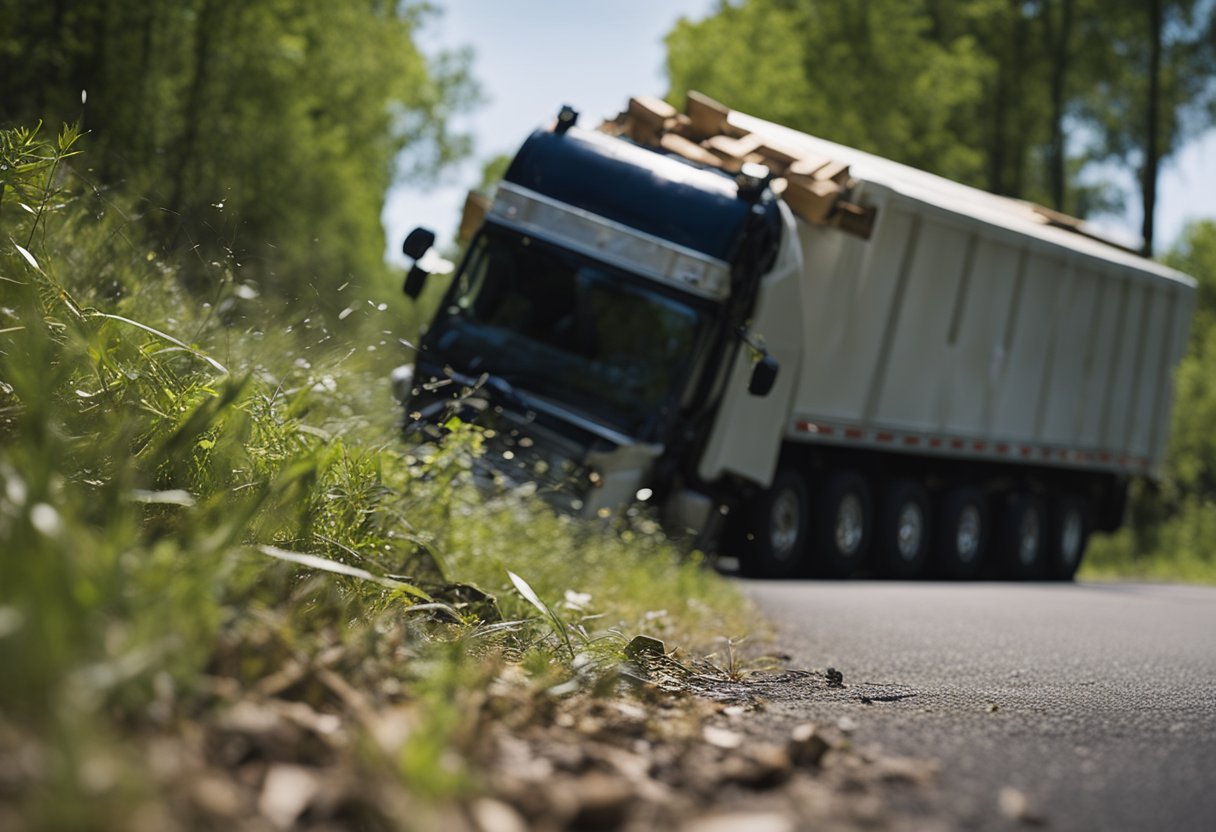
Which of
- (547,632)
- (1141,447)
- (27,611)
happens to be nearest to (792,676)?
(547,632)

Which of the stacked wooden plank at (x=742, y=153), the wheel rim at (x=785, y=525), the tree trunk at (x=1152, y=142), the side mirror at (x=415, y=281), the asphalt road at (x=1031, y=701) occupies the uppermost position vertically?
the tree trunk at (x=1152, y=142)

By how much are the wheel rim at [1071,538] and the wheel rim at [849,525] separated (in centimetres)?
530

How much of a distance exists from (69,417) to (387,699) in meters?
2.04

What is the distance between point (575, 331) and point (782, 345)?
1838mm

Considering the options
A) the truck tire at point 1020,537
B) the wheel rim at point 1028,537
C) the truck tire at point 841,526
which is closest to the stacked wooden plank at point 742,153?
the truck tire at point 841,526

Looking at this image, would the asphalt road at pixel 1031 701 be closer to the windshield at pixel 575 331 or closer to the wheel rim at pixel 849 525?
the windshield at pixel 575 331

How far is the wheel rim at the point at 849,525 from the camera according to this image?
16031 millimetres

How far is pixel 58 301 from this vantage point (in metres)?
5.72

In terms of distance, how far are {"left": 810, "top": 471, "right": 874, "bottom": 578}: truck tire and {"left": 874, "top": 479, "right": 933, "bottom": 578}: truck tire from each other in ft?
0.82

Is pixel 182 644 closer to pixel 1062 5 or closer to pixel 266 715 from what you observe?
pixel 266 715

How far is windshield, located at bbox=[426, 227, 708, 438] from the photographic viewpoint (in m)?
12.1

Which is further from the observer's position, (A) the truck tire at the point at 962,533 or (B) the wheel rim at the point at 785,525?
(A) the truck tire at the point at 962,533

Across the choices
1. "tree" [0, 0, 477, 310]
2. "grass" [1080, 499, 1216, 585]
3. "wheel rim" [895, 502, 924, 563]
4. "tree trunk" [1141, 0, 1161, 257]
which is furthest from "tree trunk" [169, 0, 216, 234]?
"tree trunk" [1141, 0, 1161, 257]

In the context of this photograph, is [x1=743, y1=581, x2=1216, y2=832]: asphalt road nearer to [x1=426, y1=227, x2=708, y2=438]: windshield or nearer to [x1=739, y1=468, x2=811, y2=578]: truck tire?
[x1=426, y1=227, x2=708, y2=438]: windshield
